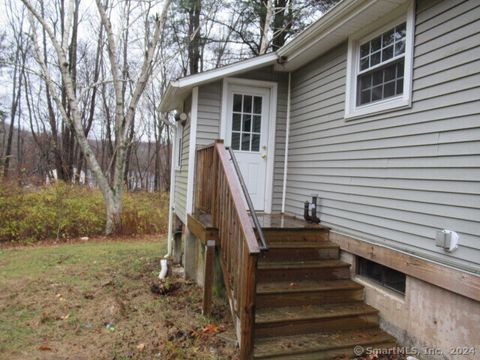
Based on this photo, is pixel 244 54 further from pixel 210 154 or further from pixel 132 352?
pixel 132 352

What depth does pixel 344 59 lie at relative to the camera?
4.49 m

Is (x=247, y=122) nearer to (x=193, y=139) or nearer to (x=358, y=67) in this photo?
(x=193, y=139)

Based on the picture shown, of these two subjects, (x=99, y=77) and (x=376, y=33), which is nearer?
(x=376, y=33)

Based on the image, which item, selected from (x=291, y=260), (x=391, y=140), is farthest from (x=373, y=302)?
(x=391, y=140)

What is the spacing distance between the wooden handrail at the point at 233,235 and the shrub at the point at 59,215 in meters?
6.19

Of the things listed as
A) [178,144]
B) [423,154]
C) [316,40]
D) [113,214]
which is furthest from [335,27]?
[113,214]

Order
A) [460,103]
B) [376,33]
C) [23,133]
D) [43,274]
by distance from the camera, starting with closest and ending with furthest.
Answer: [460,103]
[376,33]
[43,274]
[23,133]

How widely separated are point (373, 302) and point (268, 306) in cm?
120

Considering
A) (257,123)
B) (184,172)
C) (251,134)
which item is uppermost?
(257,123)

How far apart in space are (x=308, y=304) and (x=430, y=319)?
3.77ft

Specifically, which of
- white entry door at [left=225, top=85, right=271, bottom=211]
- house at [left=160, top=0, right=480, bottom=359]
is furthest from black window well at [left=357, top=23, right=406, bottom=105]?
white entry door at [left=225, top=85, right=271, bottom=211]

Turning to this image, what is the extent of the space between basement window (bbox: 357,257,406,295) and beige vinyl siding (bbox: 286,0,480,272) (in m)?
0.32

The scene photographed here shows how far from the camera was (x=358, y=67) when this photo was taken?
4.28m

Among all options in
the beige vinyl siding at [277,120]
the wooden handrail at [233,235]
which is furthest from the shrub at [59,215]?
the wooden handrail at [233,235]
